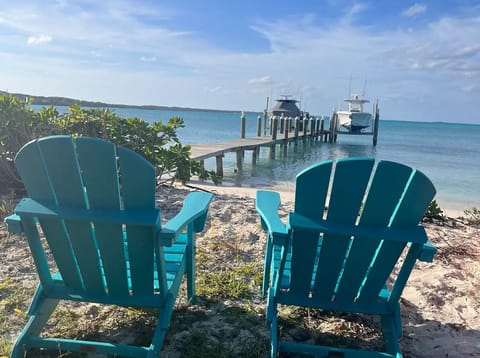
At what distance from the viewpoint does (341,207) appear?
1596 millimetres

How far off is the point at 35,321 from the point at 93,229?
1.77 feet

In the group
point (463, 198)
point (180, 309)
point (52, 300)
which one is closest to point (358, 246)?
point (180, 309)

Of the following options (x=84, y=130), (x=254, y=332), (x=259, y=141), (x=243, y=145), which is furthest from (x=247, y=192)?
(x=259, y=141)

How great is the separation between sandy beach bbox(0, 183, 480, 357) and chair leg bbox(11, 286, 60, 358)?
0.38ft

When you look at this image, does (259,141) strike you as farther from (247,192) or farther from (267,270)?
(267,270)

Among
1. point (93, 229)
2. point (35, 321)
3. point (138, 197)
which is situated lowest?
point (35, 321)

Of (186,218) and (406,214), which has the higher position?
(406,214)

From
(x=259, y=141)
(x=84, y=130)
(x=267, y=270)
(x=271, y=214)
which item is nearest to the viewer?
(x=271, y=214)

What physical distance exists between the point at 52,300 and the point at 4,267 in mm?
989

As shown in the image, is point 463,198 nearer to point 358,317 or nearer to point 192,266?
point 358,317

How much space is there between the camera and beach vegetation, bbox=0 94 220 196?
14.1 ft

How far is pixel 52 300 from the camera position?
188cm

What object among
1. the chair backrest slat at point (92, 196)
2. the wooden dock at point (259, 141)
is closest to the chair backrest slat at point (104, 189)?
the chair backrest slat at point (92, 196)

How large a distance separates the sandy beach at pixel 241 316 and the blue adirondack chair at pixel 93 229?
26 centimetres
